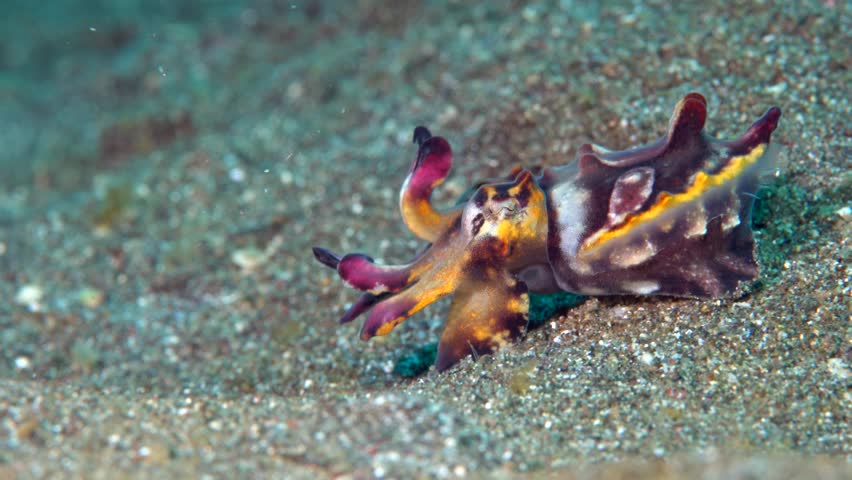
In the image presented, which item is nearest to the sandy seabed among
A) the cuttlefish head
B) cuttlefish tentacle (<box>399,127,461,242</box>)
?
the cuttlefish head

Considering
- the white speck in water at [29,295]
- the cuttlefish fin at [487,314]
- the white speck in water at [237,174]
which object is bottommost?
the cuttlefish fin at [487,314]

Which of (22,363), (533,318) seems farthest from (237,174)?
(533,318)

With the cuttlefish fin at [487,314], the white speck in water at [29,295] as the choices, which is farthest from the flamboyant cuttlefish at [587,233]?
the white speck in water at [29,295]

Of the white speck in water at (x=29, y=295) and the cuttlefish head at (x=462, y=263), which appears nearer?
the cuttlefish head at (x=462, y=263)

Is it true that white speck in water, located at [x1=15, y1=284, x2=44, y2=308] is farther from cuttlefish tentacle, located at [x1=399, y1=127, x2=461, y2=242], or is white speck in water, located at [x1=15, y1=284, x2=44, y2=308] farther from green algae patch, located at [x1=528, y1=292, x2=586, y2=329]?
green algae patch, located at [x1=528, y1=292, x2=586, y2=329]

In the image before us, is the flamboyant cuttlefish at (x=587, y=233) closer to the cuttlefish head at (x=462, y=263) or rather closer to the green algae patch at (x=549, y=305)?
the cuttlefish head at (x=462, y=263)

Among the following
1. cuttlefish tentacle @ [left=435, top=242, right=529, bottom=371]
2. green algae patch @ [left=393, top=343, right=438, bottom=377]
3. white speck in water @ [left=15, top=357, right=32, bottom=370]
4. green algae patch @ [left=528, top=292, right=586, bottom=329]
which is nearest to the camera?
cuttlefish tentacle @ [left=435, top=242, right=529, bottom=371]

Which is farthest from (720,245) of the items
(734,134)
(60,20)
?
(60,20)

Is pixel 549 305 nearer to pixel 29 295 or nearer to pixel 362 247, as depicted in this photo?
pixel 362 247

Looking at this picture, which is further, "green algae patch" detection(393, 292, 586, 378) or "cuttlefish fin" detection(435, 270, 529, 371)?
"green algae patch" detection(393, 292, 586, 378)
